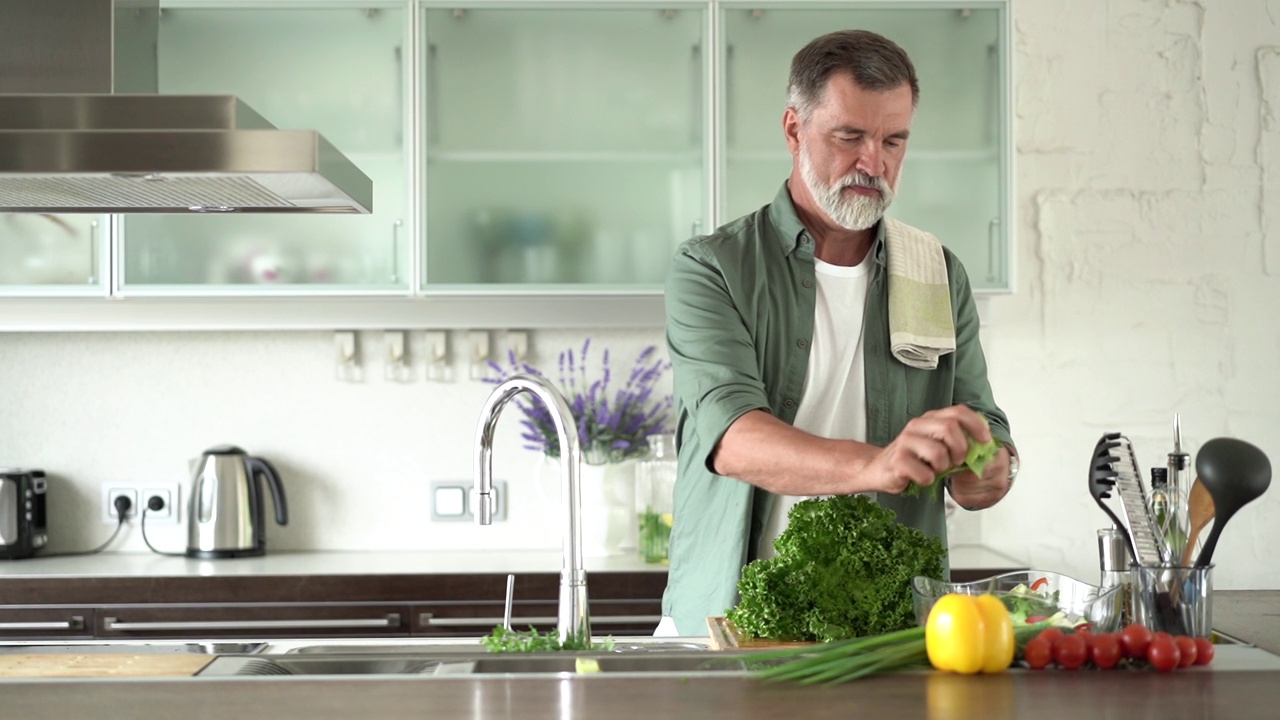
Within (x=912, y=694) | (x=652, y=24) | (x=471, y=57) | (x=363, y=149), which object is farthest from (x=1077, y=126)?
(x=912, y=694)

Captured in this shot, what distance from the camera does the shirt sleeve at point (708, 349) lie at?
1.89 m

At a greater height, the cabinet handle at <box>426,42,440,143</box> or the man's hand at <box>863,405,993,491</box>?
the cabinet handle at <box>426,42,440,143</box>

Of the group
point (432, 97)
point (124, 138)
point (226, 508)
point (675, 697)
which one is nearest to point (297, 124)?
point (432, 97)

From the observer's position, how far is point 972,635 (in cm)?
137

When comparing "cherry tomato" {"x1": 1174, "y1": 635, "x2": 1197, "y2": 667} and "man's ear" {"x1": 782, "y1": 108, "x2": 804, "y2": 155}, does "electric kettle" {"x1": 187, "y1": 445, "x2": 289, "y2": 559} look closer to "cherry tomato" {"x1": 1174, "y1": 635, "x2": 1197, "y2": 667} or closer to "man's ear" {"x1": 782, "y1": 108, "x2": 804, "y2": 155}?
"man's ear" {"x1": 782, "y1": 108, "x2": 804, "y2": 155}

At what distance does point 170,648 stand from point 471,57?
192 cm

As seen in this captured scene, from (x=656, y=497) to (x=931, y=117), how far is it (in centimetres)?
121

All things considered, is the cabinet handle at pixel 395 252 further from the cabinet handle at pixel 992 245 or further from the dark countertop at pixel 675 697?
the dark countertop at pixel 675 697

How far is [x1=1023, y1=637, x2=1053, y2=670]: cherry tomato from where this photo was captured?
141cm

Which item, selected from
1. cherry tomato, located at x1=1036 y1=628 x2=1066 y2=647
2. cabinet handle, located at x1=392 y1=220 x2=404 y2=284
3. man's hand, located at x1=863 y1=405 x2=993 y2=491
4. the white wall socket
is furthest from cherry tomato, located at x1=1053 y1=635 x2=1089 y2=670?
the white wall socket

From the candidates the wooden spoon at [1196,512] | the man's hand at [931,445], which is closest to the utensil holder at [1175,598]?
the wooden spoon at [1196,512]

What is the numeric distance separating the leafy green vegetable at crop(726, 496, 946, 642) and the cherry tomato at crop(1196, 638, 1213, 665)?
0.35 m

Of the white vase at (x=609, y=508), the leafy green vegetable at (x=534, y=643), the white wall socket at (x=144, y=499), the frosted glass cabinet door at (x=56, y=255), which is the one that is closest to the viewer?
the leafy green vegetable at (x=534, y=643)

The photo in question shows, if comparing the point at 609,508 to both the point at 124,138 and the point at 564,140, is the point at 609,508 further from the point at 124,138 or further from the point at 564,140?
the point at 124,138
